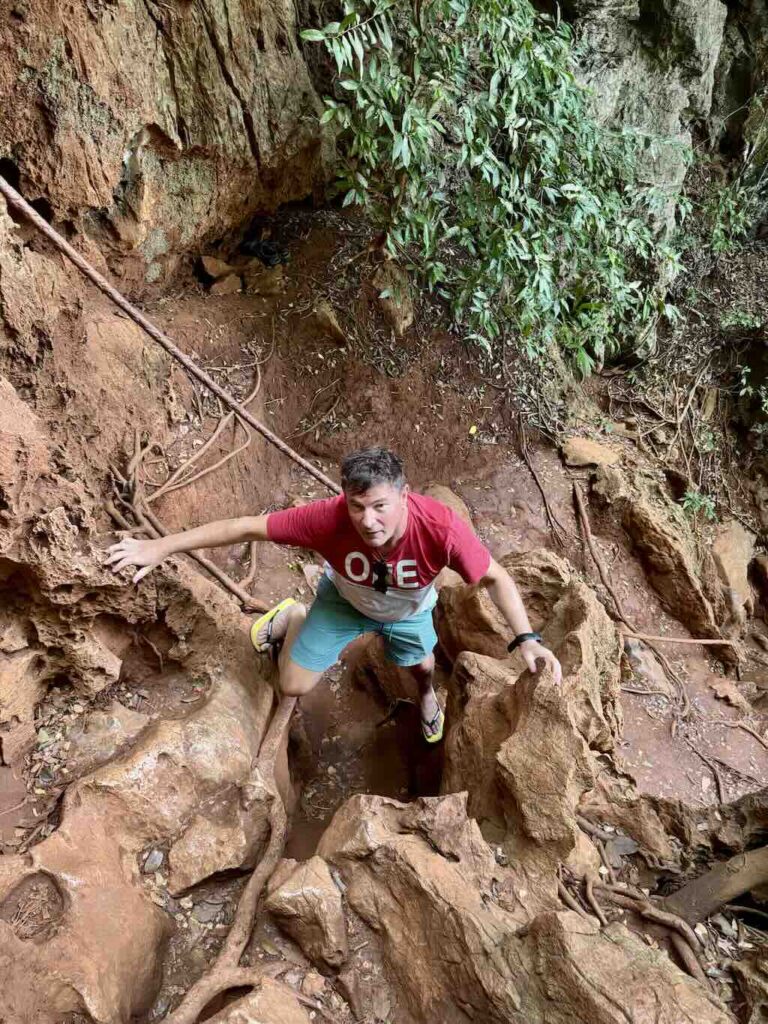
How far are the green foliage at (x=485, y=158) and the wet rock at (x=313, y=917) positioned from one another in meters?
3.52

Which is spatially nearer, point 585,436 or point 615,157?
point 615,157

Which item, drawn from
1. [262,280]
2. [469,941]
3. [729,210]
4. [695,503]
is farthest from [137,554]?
[729,210]

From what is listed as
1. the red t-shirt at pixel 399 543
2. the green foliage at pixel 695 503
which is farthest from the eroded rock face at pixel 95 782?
the green foliage at pixel 695 503

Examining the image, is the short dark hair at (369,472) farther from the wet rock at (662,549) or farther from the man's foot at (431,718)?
the wet rock at (662,549)

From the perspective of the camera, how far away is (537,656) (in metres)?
2.58

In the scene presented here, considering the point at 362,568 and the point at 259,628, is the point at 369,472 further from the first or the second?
the point at 259,628

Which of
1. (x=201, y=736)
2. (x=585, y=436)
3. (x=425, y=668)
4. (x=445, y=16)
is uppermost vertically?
(x=445, y=16)

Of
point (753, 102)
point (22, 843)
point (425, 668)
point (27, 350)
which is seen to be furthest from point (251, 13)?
point (753, 102)

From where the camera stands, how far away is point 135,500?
3.20 meters

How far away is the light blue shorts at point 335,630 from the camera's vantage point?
303cm

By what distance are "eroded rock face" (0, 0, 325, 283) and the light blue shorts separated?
8.39 ft

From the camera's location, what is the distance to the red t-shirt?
263 cm

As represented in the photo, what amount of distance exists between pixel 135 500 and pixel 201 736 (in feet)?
4.31

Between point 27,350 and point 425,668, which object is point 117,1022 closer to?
point 425,668
